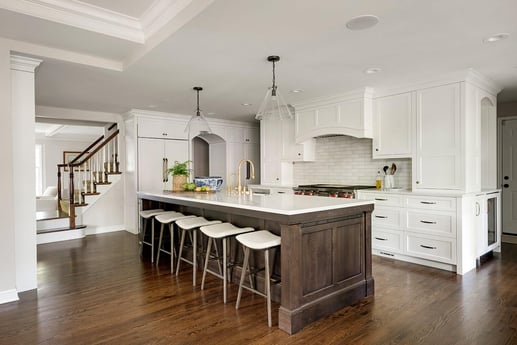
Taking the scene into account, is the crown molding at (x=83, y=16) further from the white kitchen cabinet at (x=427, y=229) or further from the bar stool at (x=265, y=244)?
the white kitchen cabinet at (x=427, y=229)

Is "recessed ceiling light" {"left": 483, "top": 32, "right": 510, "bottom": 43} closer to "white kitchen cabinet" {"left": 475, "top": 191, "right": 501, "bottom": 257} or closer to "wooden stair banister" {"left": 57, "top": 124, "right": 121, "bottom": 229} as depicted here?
"white kitchen cabinet" {"left": 475, "top": 191, "right": 501, "bottom": 257}

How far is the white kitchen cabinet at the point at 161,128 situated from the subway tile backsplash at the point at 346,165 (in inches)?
105

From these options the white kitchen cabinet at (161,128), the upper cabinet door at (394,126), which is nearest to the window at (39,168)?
the white kitchen cabinet at (161,128)

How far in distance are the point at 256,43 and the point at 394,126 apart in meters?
2.59

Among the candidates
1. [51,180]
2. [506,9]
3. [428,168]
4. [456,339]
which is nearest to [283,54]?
[506,9]

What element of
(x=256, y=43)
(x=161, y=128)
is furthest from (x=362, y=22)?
(x=161, y=128)

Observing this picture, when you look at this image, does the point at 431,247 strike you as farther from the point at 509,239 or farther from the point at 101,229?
the point at 101,229

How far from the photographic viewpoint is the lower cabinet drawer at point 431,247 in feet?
13.1

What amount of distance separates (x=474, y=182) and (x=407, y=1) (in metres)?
2.89

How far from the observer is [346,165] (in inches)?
230

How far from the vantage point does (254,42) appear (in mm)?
3066

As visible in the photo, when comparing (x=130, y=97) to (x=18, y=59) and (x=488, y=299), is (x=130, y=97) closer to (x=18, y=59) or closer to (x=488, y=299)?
(x=18, y=59)

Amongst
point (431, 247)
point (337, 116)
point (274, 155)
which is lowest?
point (431, 247)

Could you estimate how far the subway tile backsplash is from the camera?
510cm
